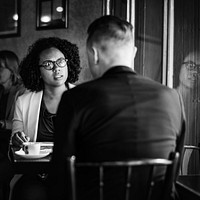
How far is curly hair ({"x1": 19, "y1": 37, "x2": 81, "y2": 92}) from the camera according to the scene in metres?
2.92

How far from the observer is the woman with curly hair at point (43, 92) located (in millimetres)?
2613

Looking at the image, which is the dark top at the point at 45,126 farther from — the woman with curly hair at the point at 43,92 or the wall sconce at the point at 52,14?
the wall sconce at the point at 52,14

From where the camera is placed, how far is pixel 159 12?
277cm

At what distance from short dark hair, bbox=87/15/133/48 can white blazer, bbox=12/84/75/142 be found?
1271 millimetres

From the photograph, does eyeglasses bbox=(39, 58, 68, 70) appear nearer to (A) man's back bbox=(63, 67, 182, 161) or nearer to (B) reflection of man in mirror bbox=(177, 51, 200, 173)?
(B) reflection of man in mirror bbox=(177, 51, 200, 173)

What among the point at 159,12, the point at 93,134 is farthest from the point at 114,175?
the point at 159,12

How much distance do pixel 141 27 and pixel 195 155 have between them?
112 centimetres

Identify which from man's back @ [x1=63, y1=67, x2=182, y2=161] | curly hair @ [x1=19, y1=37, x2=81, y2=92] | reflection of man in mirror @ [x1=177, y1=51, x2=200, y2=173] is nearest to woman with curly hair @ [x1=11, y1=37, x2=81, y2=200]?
curly hair @ [x1=19, y1=37, x2=81, y2=92]

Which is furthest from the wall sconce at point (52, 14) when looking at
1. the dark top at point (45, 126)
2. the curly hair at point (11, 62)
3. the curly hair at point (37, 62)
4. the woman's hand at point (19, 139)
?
the woman's hand at point (19, 139)

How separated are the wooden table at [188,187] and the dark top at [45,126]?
1183 mm

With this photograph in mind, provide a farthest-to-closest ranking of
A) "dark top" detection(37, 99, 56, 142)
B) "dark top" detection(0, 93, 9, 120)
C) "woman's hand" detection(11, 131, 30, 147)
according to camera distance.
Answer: "dark top" detection(0, 93, 9, 120)
"dark top" detection(37, 99, 56, 142)
"woman's hand" detection(11, 131, 30, 147)

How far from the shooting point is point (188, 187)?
1.42 metres

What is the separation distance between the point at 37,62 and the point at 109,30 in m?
1.65

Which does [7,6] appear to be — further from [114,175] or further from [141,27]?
[114,175]
